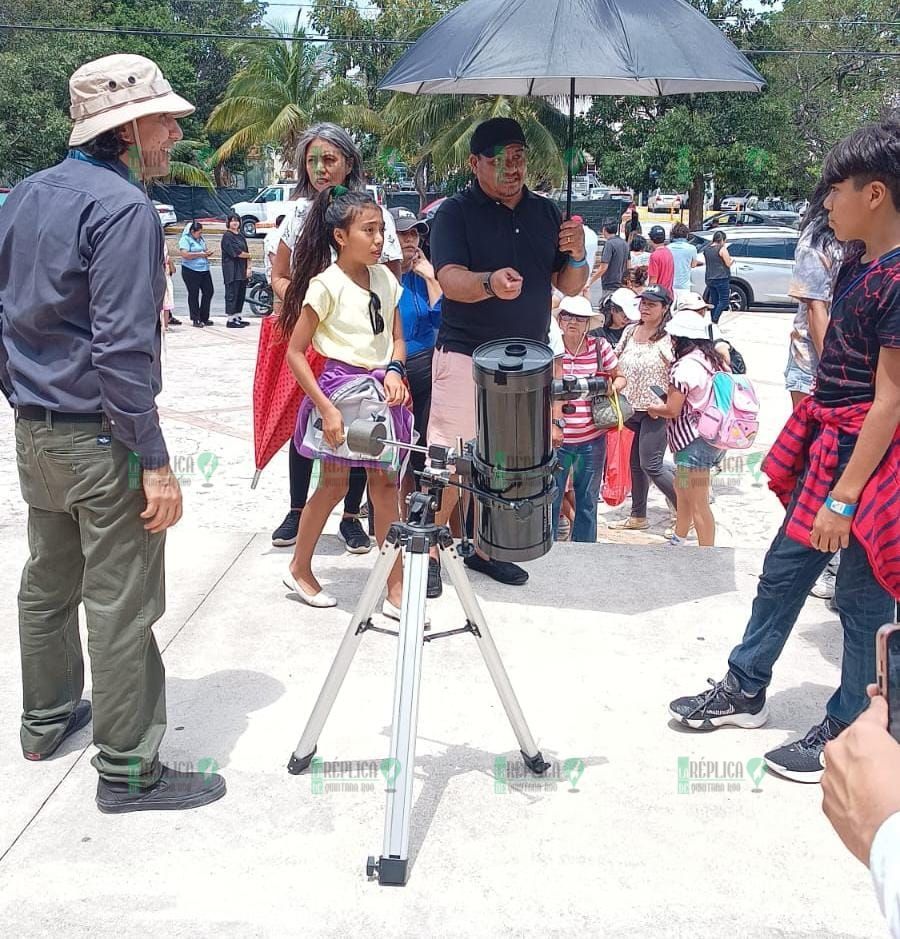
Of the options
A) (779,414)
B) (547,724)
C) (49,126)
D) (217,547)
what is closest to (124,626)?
(547,724)

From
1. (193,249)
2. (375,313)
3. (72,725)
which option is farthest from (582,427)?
(193,249)

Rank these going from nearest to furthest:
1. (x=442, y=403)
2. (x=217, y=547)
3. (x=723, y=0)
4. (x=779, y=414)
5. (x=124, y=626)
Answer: (x=124, y=626)
(x=442, y=403)
(x=217, y=547)
(x=779, y=414)
(x=723, y=0)

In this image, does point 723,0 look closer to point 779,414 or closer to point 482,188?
point 779,414

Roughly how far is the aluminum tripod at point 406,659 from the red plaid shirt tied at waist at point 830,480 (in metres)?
1.05

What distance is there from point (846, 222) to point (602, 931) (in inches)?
82.0

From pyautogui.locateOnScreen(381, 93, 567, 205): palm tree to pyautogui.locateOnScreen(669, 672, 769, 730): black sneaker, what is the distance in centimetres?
2680

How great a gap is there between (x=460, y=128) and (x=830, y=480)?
28787 millimetres

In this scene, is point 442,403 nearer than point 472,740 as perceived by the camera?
No

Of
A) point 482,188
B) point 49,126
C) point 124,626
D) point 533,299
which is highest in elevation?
point 482,188

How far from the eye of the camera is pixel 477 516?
123 inches

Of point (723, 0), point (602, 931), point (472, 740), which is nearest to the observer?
point (602, 931)

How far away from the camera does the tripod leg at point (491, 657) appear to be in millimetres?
3020

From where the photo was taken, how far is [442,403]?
4.59m
